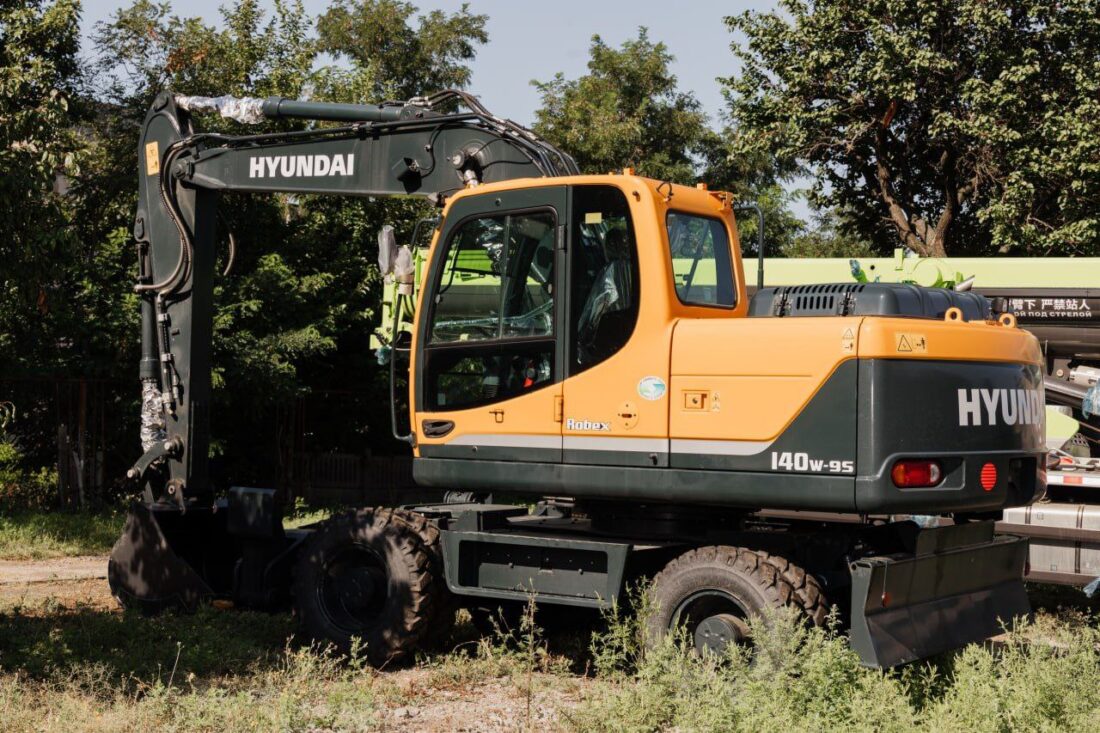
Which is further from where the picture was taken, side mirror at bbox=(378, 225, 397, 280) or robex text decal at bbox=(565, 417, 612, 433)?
side mirror at bbox=(378, 225, 397, 280)

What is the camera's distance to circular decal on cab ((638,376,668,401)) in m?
7.45

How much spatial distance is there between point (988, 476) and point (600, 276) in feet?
8.54

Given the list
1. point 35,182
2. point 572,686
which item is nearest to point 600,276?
point 572,686

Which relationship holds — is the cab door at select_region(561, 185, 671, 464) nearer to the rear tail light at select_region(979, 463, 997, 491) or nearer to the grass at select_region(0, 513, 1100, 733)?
the grass at select_region(0, 513, 1100, 733)

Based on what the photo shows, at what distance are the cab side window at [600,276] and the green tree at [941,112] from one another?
14925 millimetres

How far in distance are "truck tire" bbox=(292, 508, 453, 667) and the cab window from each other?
2.48 metres

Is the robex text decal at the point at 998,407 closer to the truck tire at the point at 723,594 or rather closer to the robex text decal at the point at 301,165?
the truck tire at the point at 723,594

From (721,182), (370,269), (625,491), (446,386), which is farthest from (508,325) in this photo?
(721,182)

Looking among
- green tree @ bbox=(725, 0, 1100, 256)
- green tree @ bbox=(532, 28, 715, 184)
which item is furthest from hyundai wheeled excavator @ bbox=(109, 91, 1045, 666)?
green tree @ bbox=(532, 28, 715, 184)

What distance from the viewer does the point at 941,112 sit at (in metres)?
22.1

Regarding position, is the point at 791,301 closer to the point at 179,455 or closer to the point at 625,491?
the point at 625,491

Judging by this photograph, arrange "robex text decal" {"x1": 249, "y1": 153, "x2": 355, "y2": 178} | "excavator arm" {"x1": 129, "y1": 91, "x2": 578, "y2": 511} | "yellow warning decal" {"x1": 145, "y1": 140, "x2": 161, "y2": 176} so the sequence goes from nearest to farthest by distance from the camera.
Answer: "excavator arm" {"x1": 129, "y1": 91, "x2": 578, "y2": 511} → "robex text decal" {"x1": 249, "y1": 153, "x2": 355, "y2": 178} → "yellow warning decal" {"x1": 145, "y1": 140, "x2": 161, "y2": 176}

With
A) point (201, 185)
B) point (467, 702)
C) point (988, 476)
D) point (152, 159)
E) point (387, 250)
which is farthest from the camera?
point (152, 159)

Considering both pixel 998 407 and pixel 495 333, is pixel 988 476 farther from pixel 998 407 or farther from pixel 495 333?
pixel 495 333
